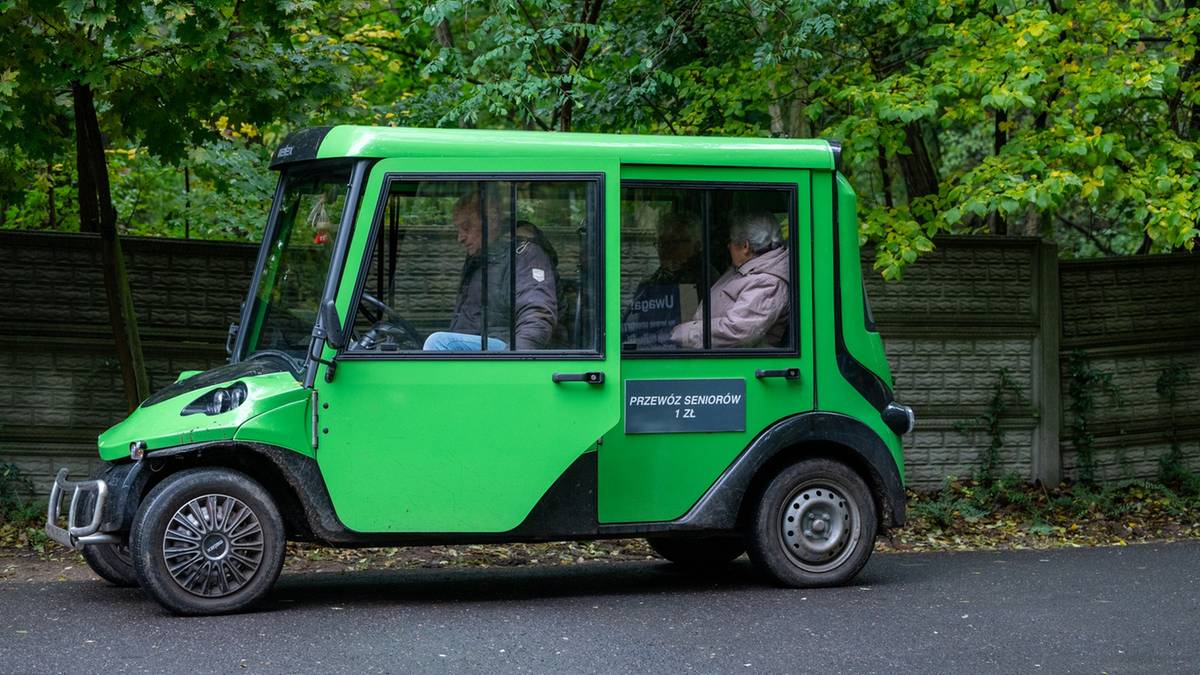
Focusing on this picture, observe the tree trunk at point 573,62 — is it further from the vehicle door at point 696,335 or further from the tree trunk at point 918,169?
the tree trunk at point 918,169

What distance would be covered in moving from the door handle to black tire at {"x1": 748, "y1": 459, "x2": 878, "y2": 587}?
1.57ft

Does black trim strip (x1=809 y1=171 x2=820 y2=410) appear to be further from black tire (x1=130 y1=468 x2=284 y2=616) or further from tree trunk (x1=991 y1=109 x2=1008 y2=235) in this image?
black tire (x1=130 y1=468 x2=284 y2=616)

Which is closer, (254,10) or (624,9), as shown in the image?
(254,10)

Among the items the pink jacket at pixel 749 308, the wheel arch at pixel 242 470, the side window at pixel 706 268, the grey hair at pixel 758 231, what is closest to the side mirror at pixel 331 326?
the wheel arch at pixel 242 470

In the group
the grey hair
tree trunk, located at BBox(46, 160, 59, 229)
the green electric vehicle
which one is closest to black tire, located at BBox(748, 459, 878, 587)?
the green electric vehicle

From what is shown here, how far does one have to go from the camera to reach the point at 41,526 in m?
9.84

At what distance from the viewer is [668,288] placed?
25.7 ft

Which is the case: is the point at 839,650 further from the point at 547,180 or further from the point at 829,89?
the point at 829,89

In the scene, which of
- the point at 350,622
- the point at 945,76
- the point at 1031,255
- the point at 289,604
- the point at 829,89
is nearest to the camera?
the point at 350,622

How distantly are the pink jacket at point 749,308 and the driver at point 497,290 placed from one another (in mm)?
749

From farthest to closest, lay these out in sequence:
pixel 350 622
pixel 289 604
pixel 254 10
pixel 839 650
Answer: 1. pixel 254 10
2. pixel 289 604
3. pixel 350 622
4. pixel 839 650

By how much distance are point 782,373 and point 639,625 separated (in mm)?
1611

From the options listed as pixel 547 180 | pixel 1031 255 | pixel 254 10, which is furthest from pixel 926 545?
pixel 254 10

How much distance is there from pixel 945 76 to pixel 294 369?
4788 millimetres
